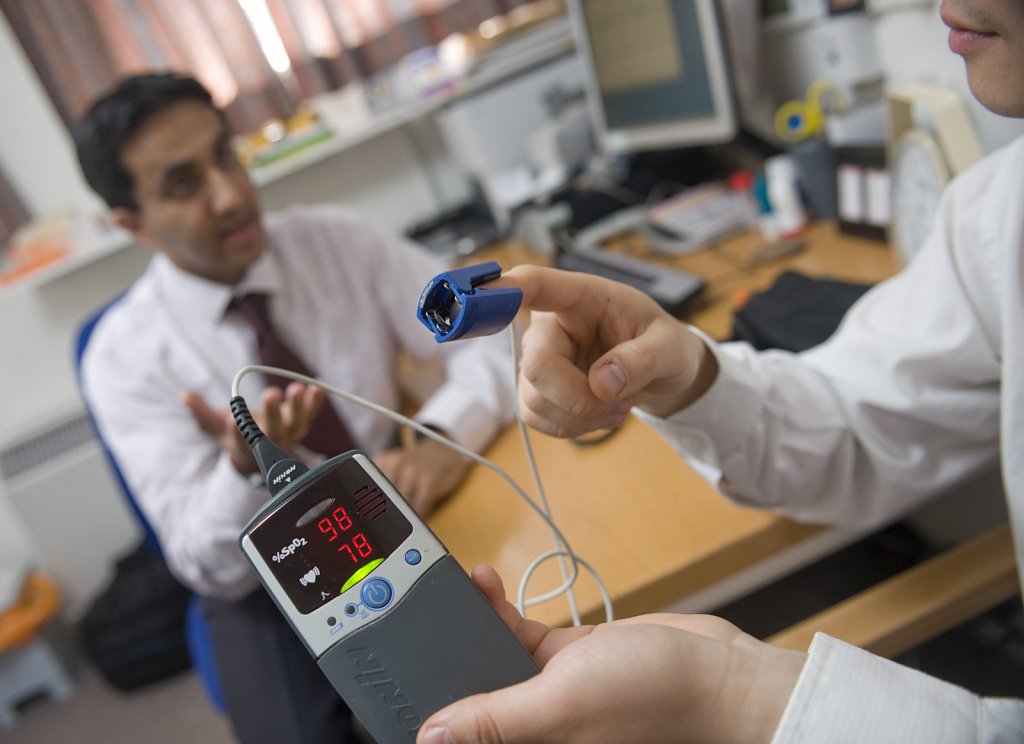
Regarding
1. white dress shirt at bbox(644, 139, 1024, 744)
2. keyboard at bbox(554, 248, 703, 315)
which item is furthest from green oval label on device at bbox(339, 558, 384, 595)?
keyboard at bbox(554, 248, 703, 315)

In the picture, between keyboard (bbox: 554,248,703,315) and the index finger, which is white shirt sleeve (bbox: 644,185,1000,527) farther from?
keyboard (bbox: 554,248,703,315)

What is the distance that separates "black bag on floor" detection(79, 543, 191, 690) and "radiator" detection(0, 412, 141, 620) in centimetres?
22

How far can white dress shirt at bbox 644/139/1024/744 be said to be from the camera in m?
0.67

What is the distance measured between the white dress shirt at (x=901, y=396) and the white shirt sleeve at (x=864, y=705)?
0.31 m

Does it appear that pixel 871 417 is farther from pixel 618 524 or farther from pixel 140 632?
pixel 140 632

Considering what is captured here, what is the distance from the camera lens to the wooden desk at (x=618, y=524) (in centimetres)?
45

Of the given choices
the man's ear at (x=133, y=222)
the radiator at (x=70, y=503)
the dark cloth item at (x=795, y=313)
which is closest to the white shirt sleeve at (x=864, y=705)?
the dark cloth item at (x=795, y=313)

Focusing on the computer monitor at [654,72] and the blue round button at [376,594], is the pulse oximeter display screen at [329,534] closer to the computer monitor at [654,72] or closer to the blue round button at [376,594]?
the blue round button at [376,594]

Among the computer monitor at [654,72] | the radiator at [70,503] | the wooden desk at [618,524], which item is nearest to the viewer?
the wooden desk at [618,524]

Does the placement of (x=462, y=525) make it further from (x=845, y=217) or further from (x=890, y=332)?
(x=845, y=217)

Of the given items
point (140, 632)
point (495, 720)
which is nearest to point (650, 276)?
point (495, 720)

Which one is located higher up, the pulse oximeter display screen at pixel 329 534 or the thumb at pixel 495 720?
the pulse oximeter display screen at pixel 329 534

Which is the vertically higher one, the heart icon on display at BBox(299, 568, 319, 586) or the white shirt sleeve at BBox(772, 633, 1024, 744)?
the heart icon on display at BBox(299, 568, 319, 586)

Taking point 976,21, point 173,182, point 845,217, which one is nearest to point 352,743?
point 976,21
